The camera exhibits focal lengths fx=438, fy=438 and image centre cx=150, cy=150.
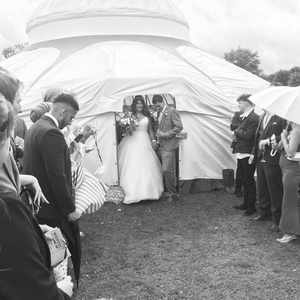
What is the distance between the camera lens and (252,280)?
13.5 ft

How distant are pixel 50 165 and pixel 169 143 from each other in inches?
168

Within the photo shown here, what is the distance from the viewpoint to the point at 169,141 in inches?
288

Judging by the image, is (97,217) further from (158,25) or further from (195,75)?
(158,25)

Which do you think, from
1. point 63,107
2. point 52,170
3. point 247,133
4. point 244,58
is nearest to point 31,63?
point 247,133

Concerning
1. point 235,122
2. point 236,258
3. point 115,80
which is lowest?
point 236,258

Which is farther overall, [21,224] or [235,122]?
[235,122]

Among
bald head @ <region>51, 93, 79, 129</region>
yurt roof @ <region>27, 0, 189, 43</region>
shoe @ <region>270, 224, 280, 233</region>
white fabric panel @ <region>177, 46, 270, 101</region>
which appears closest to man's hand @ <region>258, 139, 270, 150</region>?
shoe @ <region>270, 224, 280, 233</region>

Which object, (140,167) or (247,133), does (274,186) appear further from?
(140,167)

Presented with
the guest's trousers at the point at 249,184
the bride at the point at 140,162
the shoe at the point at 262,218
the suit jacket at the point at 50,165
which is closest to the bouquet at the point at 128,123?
the bride at the point at 140,162

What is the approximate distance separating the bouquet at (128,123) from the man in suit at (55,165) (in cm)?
403

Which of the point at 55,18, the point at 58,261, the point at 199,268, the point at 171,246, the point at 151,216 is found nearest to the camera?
the point at 58,261

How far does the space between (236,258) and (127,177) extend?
10.2 ft

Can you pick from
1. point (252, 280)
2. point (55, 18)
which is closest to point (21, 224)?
point (252, 280)

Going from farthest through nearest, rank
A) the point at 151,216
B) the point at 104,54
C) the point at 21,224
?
1. the point at 104,54
2. the point at 151,216
3. the point at 21,224
